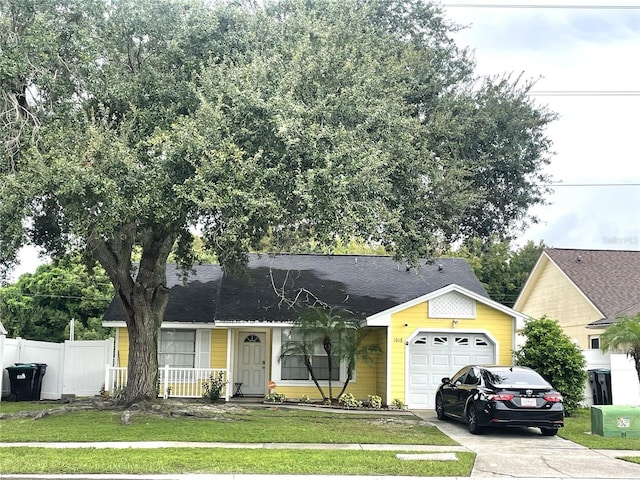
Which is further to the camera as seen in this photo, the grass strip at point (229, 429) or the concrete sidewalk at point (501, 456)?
the grass strip at point (229, 429)

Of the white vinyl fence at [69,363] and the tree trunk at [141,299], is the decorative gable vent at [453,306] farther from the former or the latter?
the white vinyl fence at [69,363]

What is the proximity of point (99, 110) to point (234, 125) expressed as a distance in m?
3.59

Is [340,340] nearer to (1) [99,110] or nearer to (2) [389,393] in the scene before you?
(2) [389,393]

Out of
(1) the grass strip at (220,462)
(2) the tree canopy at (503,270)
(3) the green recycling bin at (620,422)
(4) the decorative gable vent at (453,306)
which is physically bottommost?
(1) the grass strip at (220,462)

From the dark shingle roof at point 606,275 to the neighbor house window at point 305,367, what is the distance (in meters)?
9.93

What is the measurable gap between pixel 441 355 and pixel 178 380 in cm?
789

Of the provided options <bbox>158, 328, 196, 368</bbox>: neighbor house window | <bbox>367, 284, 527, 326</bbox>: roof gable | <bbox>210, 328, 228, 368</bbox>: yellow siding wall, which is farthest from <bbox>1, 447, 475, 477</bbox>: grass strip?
<bbox>158, 328, 196, 368</bbox>: neighbor house window

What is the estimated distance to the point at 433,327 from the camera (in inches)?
823

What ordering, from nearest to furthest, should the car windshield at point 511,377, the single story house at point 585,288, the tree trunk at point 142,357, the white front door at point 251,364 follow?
the car windshield at point 511,377 < the tree trunk at point 142,357 < the white front door at point 251,364 < the single story house at point 585,288

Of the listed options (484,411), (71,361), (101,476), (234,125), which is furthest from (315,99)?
(71,361)

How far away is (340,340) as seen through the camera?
68.1ft

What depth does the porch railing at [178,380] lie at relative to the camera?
71.0ft

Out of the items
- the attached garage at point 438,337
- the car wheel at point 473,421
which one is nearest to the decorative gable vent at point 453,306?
the attached garage at point 438,337

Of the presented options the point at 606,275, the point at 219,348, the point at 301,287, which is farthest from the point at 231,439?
the point at 606,275
